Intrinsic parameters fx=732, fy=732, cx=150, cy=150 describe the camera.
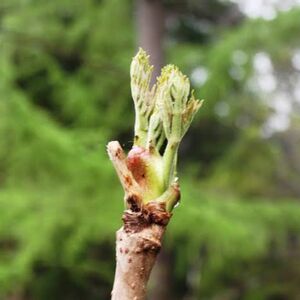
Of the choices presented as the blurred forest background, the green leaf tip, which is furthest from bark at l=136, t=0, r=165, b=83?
the green leaf tip

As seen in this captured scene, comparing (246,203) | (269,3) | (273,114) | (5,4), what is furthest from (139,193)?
(273,114)

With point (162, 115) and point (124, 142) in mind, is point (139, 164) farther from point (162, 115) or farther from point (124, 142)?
point (124, 142)

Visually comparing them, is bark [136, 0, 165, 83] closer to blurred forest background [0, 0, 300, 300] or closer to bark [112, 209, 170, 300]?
blurred forest background [0, 0, 300, 300]

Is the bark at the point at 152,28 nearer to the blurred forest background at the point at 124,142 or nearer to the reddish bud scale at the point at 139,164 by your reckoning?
the blurred forest background at the point at 124,142

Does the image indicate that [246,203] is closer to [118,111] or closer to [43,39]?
[118,111]

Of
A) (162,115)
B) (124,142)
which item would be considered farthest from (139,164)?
(124,142)

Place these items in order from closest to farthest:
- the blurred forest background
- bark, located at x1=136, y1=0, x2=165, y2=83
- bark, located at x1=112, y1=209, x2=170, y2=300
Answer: bark, located at x1=112, y1=209, x2=170, y2=300 → the blurred forest background → bark, located at x1=136, y1=0, x2=165, y2=83

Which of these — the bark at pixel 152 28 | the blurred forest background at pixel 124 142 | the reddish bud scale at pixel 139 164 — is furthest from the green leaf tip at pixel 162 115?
the bark at pixel 152 28
